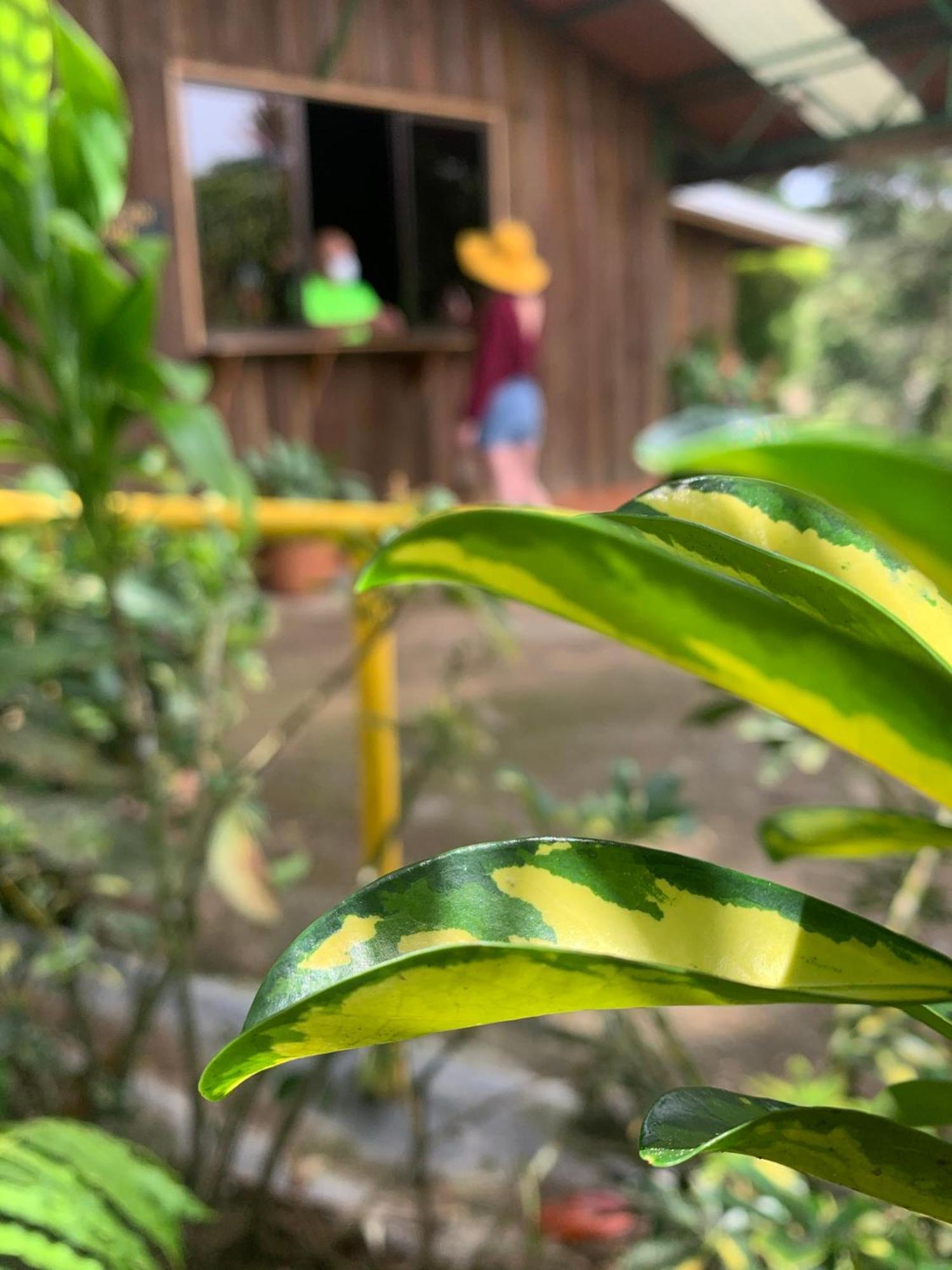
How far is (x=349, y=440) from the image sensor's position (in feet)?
19.9

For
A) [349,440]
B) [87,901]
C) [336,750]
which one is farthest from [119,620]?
[349,440]

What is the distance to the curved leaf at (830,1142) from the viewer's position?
34 centimetres

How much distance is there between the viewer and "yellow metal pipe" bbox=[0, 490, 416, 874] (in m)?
1.16

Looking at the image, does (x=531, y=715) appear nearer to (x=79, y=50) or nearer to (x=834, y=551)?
(x=79, y=50)

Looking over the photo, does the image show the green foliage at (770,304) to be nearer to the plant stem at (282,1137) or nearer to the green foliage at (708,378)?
the green foliage at (708,378)

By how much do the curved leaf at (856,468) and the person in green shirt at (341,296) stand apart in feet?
18.5

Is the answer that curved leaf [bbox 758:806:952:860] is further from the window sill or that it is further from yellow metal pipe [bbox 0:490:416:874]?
the window sill

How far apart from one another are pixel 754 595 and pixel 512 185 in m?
6.75

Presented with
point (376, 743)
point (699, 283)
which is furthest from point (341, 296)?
point (376, 743)

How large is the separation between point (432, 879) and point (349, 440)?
19.4 feet

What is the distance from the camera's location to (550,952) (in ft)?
0.93

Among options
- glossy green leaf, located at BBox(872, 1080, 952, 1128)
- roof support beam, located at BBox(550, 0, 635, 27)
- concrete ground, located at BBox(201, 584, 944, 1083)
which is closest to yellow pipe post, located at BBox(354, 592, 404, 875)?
concrete ground, located at BBox(201, 584, 944, 1083)

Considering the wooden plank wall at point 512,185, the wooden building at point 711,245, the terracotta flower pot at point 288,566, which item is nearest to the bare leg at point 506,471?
the wooden plank wall at point 512,185

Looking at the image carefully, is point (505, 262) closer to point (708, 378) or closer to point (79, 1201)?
point (708, 378)
